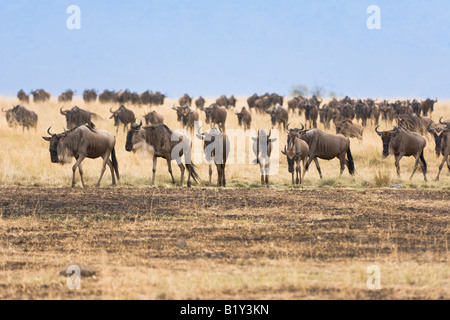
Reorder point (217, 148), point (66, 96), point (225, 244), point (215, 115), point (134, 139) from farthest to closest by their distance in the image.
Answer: point (66, 96)
point (215, 115)
point (134, 139)
point (217, 148)
point (225, 244)

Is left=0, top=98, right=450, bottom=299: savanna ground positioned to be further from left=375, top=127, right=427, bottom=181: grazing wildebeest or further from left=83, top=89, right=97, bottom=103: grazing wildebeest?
left=83, top=89, right=97, bottom=103: grazing wildebeest

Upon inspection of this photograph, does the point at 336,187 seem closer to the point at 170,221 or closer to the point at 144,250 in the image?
the point at 170,221

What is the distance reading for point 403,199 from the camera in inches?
608

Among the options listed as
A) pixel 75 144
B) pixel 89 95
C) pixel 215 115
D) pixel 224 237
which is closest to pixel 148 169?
pixel 75 144

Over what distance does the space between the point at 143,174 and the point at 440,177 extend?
844 centimetres

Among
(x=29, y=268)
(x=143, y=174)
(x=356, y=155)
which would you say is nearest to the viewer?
(x=29, y=268)

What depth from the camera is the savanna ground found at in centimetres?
750

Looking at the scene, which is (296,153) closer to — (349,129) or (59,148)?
(59,148)

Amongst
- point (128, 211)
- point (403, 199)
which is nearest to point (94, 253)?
point (128, 211)

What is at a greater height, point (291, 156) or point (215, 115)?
point (215, 115)

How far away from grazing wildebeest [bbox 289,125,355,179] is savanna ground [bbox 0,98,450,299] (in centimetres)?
123

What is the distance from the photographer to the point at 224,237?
417 inches

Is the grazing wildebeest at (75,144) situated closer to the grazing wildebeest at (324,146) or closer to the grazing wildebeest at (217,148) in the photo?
the grazing wildebeest at (217,148)

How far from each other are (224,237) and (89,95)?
155ft
